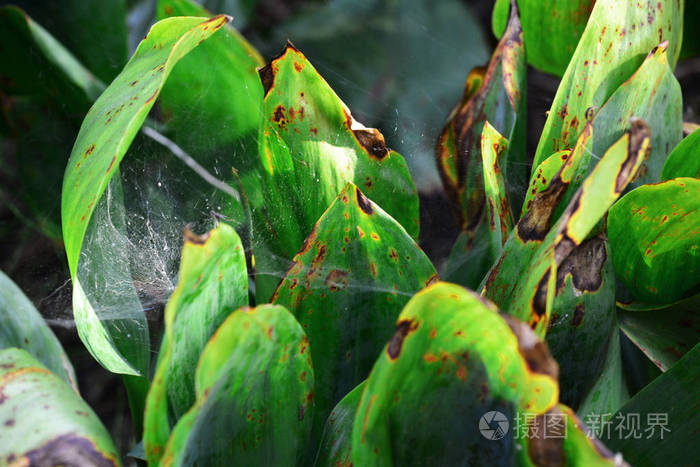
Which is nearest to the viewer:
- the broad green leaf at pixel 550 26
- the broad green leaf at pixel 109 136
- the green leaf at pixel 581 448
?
the green leaf at pixel 581 448

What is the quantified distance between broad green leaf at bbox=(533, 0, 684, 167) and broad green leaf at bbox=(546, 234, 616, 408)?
4.6 inches

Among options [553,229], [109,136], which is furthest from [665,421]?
[109,136]

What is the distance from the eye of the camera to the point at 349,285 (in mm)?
416

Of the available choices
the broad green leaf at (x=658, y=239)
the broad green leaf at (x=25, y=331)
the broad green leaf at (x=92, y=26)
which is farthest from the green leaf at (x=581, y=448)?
the broad green leaf at (x=92, y=26)

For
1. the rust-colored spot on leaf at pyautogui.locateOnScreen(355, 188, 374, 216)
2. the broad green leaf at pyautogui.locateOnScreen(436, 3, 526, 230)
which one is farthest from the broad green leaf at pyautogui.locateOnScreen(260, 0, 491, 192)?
the rust-colored spot on leaf at pyautogui.locateOnScreen(355, 188, 374, 216)

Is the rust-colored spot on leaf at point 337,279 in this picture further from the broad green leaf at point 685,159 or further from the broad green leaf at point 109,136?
the broad green leaf at point 685,159

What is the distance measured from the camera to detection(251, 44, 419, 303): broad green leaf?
464 mm

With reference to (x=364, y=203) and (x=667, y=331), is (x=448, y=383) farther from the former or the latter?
(x=667, y=331)

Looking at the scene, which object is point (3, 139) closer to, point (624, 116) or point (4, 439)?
point (4, 439)

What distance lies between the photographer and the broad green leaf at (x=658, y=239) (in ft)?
1.44

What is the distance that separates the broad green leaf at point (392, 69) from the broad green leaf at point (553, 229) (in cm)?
15

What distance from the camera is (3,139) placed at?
0.83 metres

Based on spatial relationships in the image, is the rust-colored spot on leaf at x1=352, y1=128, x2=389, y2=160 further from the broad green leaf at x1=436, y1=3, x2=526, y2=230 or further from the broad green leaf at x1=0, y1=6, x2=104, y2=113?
the broad green leaf at x1=0, y1=6, x2=104, y2=113

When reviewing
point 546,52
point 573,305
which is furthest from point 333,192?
point 546,52
